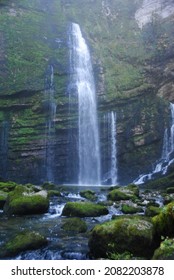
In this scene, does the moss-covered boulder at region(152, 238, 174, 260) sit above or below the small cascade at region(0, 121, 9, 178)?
below

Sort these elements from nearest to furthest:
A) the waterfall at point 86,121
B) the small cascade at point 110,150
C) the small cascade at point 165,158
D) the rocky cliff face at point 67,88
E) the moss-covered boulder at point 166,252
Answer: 1. the moss-covered boulder at point 166,252
2. the small cascade at point 165,158
3. the rocky cliff face at point 67,88
4. the waterfall at point 86,121
5. the small cascade at point 110,150

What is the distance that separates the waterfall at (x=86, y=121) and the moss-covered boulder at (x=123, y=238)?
922 inches

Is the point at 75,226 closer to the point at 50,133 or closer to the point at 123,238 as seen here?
the point at 123,238

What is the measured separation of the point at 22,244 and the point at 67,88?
28489 mm

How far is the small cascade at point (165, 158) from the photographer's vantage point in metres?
31.1

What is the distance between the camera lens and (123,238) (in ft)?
25.8

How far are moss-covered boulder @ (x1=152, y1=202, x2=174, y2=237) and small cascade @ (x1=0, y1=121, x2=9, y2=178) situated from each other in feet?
79.1

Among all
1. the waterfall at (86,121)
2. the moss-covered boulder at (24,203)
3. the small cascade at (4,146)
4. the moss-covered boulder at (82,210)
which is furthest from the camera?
the waterfall at (86,121)

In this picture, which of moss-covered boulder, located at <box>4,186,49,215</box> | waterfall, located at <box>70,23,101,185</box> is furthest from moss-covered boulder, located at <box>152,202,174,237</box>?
waterfall, located at <box>70,23,101,185</box>

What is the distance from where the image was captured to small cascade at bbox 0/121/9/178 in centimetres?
3025

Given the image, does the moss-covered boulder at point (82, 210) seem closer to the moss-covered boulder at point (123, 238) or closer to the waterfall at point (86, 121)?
the moss-covered boulder at point (123, 238)

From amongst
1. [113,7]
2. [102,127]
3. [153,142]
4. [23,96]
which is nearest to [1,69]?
[23,96]

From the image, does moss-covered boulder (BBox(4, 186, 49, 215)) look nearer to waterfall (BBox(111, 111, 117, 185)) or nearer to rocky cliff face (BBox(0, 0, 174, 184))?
rocky cliff face (BBox(0, 0, 174, 184))

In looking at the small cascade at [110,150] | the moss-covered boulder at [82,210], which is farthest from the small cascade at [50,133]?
the moss-covered boulder at [82,210]
